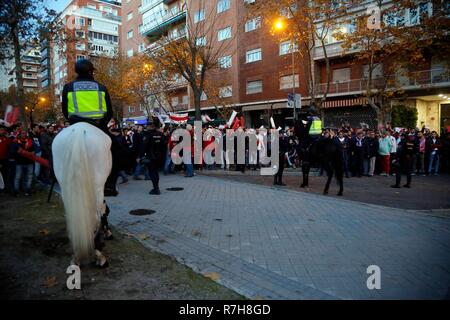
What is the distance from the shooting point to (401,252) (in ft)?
15.4

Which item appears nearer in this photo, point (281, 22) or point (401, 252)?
point (401, 252)

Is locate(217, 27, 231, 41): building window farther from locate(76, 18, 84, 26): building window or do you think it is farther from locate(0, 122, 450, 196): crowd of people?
locate(76, 18, 84, 26): building window

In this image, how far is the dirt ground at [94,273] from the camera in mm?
3408

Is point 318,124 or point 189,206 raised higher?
point 318,124

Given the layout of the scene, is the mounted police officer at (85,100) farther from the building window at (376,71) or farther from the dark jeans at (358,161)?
the building window at (376,71)

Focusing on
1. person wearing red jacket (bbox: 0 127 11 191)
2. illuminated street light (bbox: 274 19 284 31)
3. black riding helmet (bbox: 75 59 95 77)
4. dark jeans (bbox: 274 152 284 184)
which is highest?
illuminated street light (bbox: 274 19 284 31)

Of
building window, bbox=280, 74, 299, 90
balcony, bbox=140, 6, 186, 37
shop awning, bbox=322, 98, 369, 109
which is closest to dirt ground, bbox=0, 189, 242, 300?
shop awning, bbox=322, 98, 369, 109

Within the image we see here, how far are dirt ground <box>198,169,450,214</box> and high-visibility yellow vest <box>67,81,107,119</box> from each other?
704 centimetres

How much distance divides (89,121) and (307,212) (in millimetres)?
4890

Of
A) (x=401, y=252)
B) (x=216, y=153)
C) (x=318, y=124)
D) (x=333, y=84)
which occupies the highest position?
(x=333, y=84)

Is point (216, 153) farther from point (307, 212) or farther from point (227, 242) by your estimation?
point (227, 242)

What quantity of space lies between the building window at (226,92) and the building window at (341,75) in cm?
1168

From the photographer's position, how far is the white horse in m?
3.50

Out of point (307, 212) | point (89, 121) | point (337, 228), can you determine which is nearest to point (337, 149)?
point (307, 212)
